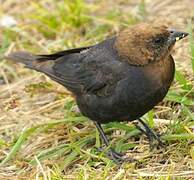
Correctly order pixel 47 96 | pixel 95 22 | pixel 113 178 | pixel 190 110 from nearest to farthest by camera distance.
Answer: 1. pixel 113 178
2. pixel 190 110
3. pixel 47 96
4. pixel 95 22

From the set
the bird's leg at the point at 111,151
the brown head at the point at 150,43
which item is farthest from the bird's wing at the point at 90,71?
the bird's leg at the point at 111,151

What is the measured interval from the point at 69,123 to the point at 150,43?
3.35 ft

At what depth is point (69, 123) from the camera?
17.1 ft

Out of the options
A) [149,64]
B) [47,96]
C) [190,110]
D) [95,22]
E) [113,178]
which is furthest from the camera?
[95,22]

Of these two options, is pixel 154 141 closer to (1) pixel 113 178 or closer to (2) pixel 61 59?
(1) pixel 113 178

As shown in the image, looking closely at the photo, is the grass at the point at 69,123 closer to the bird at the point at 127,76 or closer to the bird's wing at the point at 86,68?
the bird at the point at 127,76

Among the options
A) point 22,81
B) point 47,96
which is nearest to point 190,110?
point 47,96

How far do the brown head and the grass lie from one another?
0.49 meters

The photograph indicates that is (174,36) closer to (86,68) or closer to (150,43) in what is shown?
(150,43)

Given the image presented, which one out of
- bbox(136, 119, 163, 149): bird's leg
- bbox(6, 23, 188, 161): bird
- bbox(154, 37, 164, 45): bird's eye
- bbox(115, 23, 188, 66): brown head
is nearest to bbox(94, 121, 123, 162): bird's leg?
bbox(6, 23, 188, 161): bird

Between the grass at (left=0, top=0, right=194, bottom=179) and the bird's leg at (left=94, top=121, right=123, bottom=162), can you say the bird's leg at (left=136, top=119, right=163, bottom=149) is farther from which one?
the bird's leg at (left=94, top=121, right=123, bottom=162)

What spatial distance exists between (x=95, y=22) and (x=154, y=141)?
7.91 feet

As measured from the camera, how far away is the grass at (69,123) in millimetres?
4555

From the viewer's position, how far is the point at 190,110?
5047mm
